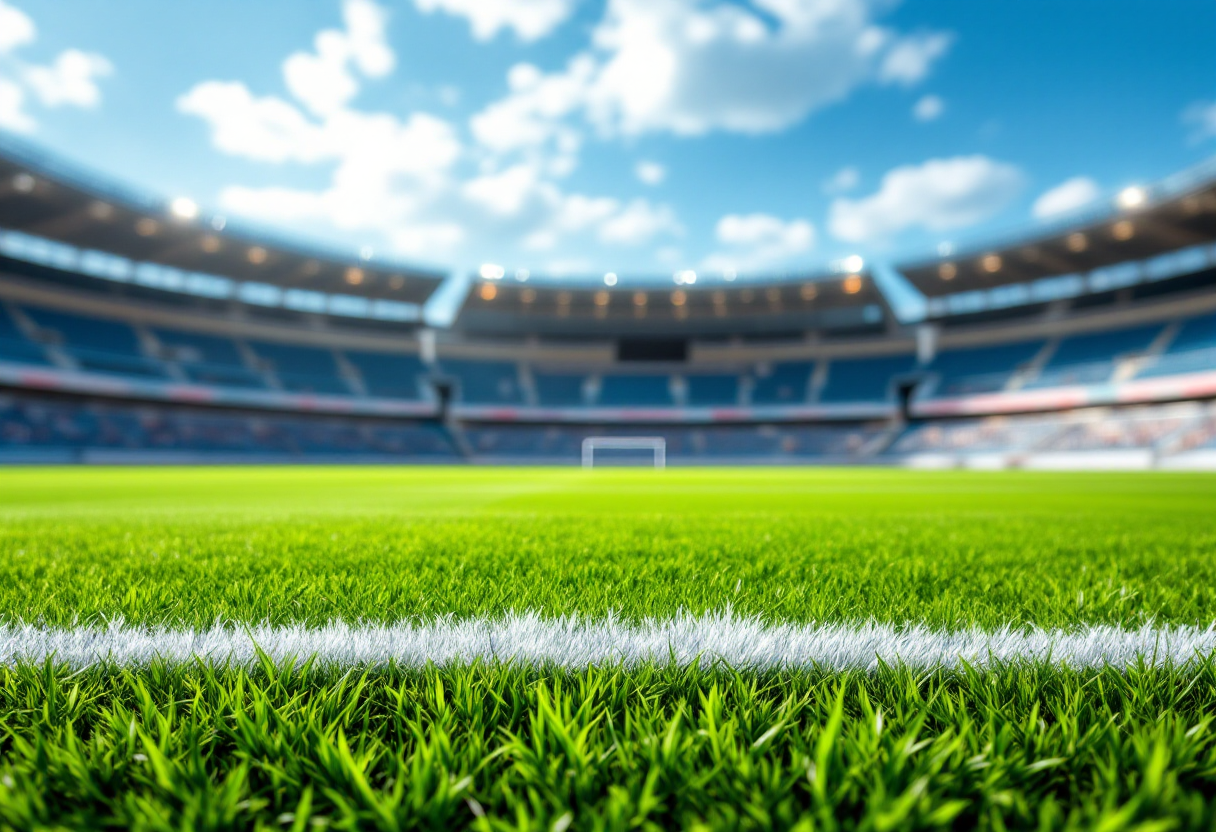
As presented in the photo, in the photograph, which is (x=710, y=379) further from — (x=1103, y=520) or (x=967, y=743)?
(x=967, y=743)

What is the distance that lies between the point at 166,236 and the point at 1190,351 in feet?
156

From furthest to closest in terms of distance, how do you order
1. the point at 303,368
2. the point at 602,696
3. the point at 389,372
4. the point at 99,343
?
the point at 389,372, the point at 303,368, the point at 99,343, the point at 602,696

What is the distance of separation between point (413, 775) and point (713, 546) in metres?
2.18

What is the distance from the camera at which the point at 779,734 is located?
2.43ft

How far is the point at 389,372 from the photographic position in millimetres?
37375

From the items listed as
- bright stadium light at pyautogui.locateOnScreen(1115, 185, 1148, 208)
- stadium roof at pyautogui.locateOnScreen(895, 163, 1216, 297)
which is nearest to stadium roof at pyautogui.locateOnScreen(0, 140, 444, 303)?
stadium roof at pyautogui.locateOnScreen(895, 163, 1216, 297)

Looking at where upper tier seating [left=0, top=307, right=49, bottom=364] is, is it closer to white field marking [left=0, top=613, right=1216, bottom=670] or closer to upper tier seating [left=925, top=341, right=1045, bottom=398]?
white field marking [left=0, top=613, right=1216, bottom=670]

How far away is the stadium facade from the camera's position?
25.3 metres

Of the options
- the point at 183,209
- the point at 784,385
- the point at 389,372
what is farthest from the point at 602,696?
the point at 784,385

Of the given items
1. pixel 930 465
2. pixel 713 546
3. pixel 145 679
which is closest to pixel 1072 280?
pixel 930 465

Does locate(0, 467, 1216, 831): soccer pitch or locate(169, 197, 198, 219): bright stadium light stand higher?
locate(169, 197, 198, 219): bright stadium light

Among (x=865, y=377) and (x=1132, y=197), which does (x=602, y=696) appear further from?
(x=865, y=377)

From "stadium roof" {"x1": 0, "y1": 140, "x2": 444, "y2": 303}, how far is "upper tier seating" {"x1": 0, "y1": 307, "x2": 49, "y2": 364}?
455 centimetres

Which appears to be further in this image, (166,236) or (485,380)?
(485,380)
